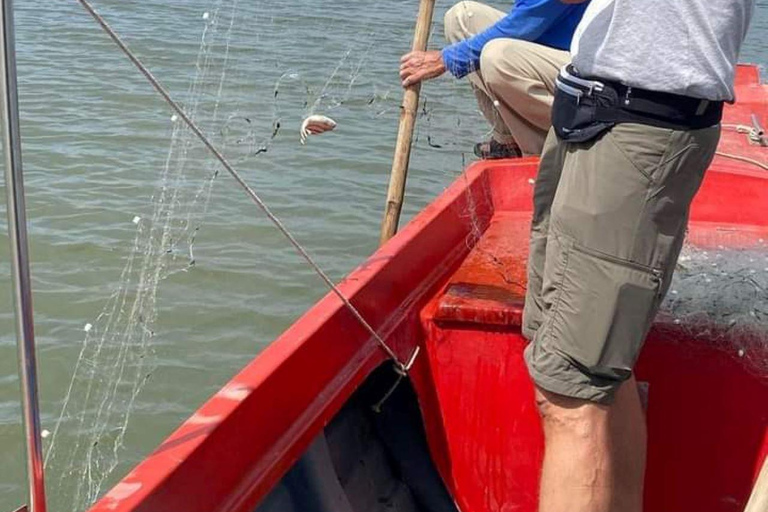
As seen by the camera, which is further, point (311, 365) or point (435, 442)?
point (435, 442)

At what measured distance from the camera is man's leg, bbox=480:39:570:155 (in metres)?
4.12

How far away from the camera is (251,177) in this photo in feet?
21.7

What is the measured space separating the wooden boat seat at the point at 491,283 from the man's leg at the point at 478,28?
1.11 metres

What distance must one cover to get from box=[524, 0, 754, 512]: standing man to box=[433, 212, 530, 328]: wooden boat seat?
0.44 m

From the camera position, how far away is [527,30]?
4.19m

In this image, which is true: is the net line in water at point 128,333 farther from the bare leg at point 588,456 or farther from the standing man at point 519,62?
the bare leg at point 588,456

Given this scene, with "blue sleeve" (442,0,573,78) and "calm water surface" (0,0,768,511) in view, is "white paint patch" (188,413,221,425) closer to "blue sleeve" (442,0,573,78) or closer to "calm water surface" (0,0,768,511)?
"calm water surface" (0,0,768,511)

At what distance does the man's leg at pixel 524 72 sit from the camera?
13.5ft

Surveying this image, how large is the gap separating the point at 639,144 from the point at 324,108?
227 inches

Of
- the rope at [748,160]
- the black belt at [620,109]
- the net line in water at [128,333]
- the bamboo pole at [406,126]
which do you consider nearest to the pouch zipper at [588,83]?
the black belt at [620,109]

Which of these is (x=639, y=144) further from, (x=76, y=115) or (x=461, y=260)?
(x=76, y=115)

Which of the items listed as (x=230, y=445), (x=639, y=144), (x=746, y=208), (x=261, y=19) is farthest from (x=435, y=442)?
(x=261, y=19)

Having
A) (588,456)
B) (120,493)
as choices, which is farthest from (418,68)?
(120,493)

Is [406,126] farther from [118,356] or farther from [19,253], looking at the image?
[19,253]
